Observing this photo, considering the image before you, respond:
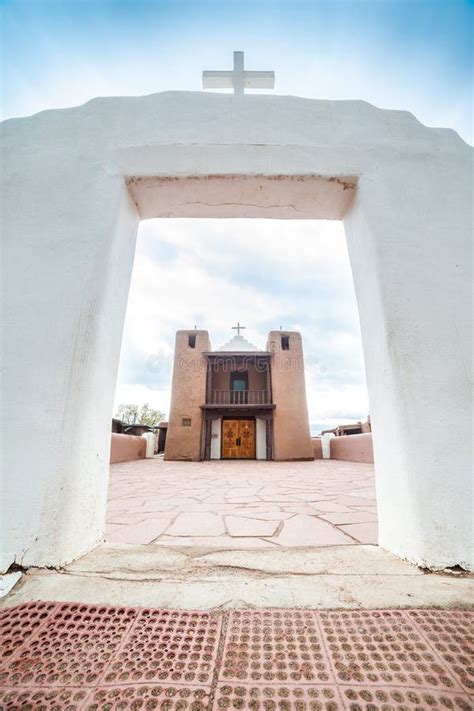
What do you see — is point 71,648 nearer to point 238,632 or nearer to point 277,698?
point 238,632

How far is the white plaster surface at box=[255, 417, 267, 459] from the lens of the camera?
13.6 meters

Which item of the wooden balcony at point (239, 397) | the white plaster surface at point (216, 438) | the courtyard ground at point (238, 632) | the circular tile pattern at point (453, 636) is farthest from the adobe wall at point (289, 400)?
the circular tile pattern at point (453, 636)

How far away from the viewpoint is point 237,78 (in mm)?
2594

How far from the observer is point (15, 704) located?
733mm

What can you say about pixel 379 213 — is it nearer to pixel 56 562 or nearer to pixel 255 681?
pixel 255 681

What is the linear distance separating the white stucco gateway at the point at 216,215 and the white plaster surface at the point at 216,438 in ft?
41.6

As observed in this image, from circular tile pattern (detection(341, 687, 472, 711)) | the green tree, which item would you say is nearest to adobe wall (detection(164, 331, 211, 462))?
circular tile pattern (detection(341, 687, 472, 711))

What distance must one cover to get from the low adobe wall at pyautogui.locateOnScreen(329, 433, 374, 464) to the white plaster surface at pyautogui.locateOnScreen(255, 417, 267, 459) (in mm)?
2968

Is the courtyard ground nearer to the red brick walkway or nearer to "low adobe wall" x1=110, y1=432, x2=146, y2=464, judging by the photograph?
the red brick walkway

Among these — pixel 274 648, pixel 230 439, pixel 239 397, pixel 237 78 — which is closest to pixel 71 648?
pixel 274 648

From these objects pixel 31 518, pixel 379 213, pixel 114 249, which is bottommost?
pixel 31 518

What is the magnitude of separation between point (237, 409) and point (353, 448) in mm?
5005

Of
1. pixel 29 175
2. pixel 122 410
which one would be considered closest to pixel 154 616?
pixel 29 175

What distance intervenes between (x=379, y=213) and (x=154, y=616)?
2296 mm
